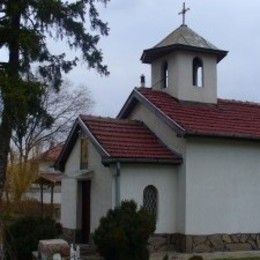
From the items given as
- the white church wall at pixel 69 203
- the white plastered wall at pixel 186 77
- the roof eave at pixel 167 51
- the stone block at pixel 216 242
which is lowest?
the stone block at pixel 216 242

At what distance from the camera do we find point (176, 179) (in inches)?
804

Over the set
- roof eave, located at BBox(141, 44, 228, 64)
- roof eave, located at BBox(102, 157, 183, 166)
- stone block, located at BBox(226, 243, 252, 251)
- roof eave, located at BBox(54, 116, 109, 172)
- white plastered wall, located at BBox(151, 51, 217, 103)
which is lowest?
stone block, located at BBox(226, 243, 252, 251)

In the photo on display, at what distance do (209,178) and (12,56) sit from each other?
25.5 ft

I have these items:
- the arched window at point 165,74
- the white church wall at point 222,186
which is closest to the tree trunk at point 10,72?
the white church wall at point 222,186

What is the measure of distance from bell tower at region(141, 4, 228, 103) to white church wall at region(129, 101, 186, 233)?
4.87ft

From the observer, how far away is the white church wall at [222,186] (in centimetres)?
2005

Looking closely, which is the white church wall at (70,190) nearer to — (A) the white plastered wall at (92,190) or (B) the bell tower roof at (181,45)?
(A) the white plastered wall at (92,190)

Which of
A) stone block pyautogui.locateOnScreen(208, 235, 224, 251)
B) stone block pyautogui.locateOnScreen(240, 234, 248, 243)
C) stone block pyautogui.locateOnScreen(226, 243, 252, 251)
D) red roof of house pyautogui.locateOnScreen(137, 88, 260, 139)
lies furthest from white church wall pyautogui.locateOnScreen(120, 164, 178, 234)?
stone block pyautogui.locateOnScreen(240, 234, 248, 243)

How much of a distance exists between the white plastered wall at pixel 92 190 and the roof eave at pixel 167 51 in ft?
14.4

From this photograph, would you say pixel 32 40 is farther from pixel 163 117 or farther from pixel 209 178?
pixel 209 178

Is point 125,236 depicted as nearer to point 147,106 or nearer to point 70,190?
point 147,106

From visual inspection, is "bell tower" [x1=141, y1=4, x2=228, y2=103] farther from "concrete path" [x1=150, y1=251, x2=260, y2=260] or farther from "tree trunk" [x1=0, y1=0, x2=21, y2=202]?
"tree trunk" [x1=0, y1=0, x2=21, y2=202]

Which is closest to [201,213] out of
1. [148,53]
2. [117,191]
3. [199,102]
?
[117,191]

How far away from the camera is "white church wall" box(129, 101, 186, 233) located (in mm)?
20016
